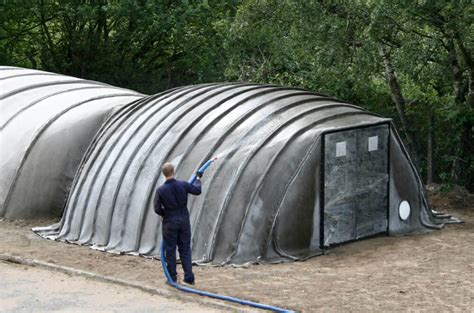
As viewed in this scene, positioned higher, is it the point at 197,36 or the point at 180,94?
the point at 197,36

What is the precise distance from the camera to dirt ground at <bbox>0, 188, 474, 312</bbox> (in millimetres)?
11508

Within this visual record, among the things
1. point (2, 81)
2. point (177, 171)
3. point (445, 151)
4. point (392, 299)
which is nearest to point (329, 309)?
point (392, 299)

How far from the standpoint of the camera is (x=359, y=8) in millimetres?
17312

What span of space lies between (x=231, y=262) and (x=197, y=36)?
14.9 meters

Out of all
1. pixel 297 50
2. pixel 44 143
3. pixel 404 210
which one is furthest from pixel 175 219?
pixel 297 50

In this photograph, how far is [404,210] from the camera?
16.0 metres

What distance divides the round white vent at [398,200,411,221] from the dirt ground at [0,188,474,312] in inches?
16.3

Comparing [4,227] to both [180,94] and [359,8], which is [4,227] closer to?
[180,94]

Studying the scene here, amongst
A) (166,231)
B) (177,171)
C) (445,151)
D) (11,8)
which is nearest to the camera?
(166,231)

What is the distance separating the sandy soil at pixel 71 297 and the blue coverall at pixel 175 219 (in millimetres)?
655

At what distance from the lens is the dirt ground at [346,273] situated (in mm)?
11508

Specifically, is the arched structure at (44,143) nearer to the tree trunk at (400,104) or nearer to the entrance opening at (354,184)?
the entrance opening at (354,184)

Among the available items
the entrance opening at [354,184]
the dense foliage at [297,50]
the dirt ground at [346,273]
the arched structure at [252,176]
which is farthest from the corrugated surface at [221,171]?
the dense foliage at [297,50]

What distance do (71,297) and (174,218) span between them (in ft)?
5.32
